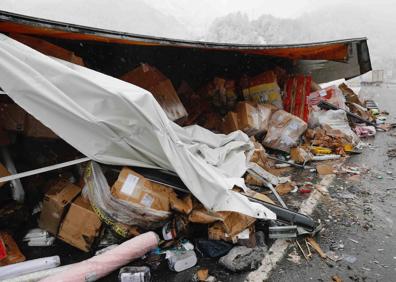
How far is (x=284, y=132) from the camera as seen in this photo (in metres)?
5.29

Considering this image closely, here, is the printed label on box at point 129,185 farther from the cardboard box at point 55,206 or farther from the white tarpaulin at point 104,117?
the cardboard box at point 55,206

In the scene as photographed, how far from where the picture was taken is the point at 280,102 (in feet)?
20.6

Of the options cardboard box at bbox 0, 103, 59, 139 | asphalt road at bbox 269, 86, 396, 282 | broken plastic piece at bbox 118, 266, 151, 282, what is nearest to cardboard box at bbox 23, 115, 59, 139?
cardboard box at bbox 0, 103, 59, 139

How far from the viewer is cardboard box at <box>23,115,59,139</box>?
350 cm

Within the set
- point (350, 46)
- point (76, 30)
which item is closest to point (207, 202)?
point (76, 30)

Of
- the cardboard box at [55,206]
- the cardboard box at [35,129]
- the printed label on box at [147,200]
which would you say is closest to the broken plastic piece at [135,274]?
the printed label on box at [147,200]

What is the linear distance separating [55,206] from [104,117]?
1.07 metres

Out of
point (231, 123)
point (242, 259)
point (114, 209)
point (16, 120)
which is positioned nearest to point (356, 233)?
point (242, 259)

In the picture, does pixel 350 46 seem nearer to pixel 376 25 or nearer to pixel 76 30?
pixel 76 30

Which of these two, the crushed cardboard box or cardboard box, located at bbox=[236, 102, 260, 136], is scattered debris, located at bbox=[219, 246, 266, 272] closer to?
the crushed cardboard box

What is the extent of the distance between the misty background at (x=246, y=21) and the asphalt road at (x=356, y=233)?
73.7 feet

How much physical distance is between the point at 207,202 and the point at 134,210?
66cm

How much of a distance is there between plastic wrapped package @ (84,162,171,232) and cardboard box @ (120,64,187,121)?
7.50 ft

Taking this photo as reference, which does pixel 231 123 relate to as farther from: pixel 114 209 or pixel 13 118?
pixel 13 118
